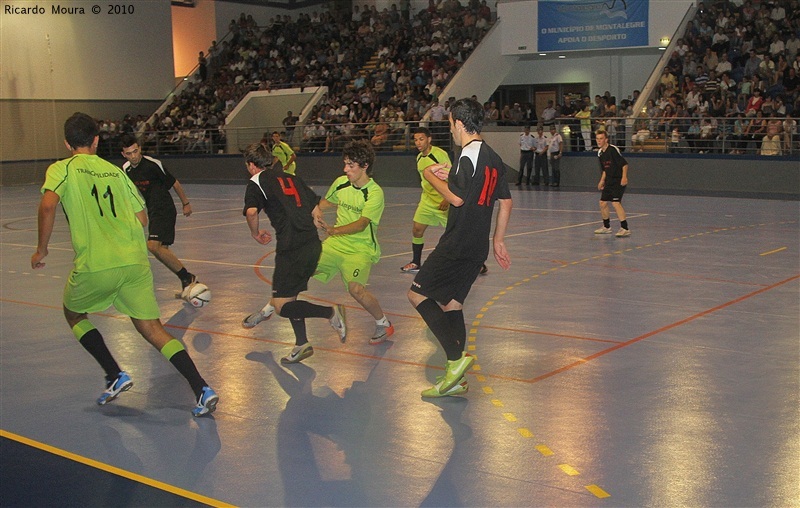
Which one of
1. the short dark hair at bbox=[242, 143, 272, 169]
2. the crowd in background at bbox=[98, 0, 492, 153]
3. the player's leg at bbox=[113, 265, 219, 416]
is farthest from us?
the crowd in background at bbox=[98, 0, 492, 153]

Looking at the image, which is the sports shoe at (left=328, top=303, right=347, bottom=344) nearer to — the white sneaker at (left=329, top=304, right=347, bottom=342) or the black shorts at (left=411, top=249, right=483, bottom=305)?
the white sneaker at (left=329, top=304, right=347, bottom=342)

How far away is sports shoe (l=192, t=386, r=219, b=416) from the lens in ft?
19.6

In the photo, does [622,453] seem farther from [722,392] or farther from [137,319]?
[137,319]

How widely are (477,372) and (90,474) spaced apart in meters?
3.10

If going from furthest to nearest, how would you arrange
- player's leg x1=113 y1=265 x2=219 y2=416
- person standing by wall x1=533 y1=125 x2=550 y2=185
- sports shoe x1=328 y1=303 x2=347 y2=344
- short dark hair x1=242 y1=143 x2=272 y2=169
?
person standing by wall x1=533 y1=125 x2=550 y2=185
sports shoe x1=328 y1=303 x2=347 y2=344
short dark hair x1=242 y1=143 x2=272 y2=169
player's leg x1=113 y1=265 x2=219 y2=416

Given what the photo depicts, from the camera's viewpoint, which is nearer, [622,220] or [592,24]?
[622,220]

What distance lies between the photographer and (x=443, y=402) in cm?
626

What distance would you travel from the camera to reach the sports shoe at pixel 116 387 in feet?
20.8

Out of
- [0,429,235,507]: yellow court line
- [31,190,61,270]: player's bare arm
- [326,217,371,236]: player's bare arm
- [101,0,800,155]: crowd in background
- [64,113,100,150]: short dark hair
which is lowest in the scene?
[0,429,235,507]: yellow court line

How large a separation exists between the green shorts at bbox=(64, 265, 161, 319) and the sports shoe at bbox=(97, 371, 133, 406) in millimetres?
580

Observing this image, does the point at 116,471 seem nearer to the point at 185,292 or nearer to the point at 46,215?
the point at 46,215

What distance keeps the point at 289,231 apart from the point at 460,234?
1.82 meters

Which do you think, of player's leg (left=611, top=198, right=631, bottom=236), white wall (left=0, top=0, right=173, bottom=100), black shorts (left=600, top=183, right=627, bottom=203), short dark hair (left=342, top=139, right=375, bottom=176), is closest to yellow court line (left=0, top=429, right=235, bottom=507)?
short dark hair (left=342, top=139, right=375, bottom=176)

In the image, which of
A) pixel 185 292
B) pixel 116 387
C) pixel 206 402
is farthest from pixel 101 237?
pixel 185 292
